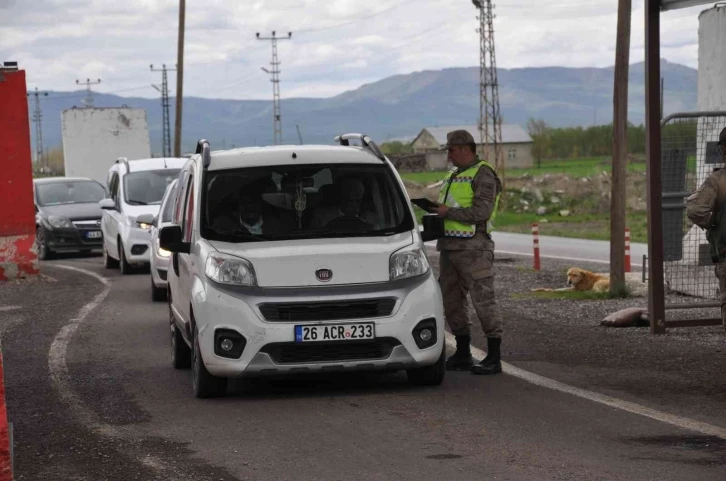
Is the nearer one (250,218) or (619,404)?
(619,404)

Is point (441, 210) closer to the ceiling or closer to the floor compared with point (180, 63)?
closer to the floor

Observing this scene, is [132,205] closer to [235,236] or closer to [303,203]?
[303,203]

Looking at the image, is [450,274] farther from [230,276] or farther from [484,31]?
[484,31]

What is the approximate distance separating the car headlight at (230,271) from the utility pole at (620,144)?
8617 millimetres

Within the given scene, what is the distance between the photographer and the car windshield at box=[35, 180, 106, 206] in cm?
2920

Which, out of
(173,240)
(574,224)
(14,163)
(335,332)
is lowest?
(574,224)

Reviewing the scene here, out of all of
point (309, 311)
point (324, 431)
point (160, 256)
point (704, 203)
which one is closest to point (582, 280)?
point (160, 256)

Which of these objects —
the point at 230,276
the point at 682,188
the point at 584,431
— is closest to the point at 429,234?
the point at 230,276

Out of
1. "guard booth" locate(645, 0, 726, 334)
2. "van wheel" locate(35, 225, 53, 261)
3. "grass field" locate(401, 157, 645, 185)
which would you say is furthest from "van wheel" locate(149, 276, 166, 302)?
"grass field" locate(401, 157, 645, 185)

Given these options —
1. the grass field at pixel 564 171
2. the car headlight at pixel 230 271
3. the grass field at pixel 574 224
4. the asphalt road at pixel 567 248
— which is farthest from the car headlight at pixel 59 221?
the grass field at pixel 564 171

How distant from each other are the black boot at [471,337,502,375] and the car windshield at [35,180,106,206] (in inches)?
788

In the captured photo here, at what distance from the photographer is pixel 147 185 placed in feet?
74.8

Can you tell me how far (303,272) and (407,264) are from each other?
783 millimetres

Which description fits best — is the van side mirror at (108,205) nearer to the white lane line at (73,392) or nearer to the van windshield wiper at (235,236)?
the white lane line at (73,392)
